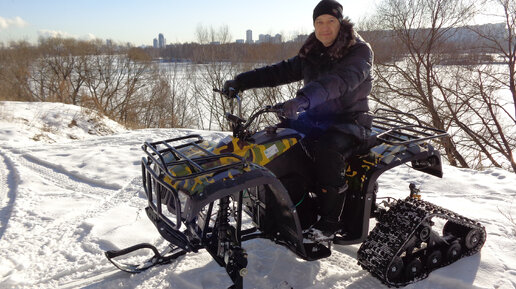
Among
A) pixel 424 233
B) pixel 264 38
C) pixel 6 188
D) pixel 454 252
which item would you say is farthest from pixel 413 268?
pixel 264 38

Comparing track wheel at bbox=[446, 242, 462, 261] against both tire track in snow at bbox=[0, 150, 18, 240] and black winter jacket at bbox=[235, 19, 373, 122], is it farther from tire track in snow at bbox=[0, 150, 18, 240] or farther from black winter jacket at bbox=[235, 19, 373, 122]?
tire track in snow at bbox=[0, 150, 18, 240]

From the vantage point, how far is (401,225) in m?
3.14

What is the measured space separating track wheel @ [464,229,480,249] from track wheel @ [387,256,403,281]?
84cm

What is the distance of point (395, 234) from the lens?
3.10m

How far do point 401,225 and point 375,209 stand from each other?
2.05 feet

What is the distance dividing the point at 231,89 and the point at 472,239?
2.70 metres

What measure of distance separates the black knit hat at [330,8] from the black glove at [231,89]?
0.98 metres

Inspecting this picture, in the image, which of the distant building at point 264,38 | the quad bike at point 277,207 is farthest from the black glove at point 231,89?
the distant building at point 264,38

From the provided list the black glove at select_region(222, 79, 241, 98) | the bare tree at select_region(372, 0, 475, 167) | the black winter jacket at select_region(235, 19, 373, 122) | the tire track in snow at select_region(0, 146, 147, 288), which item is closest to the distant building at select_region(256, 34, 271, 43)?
the bare tree at select_region(372, 0, 475, 167)

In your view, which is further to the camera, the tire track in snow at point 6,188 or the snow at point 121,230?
the tire track in snow at point 6,188

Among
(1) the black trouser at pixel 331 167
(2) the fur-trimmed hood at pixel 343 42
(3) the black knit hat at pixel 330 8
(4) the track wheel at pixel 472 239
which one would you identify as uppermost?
(3) the black knit hat at pixel 330 8

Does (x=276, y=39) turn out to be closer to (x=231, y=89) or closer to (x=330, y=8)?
(x=231, y=89)

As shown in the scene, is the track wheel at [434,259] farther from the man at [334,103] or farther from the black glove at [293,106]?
the black glove at [293,106]

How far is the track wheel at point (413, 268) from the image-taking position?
3045 mm
